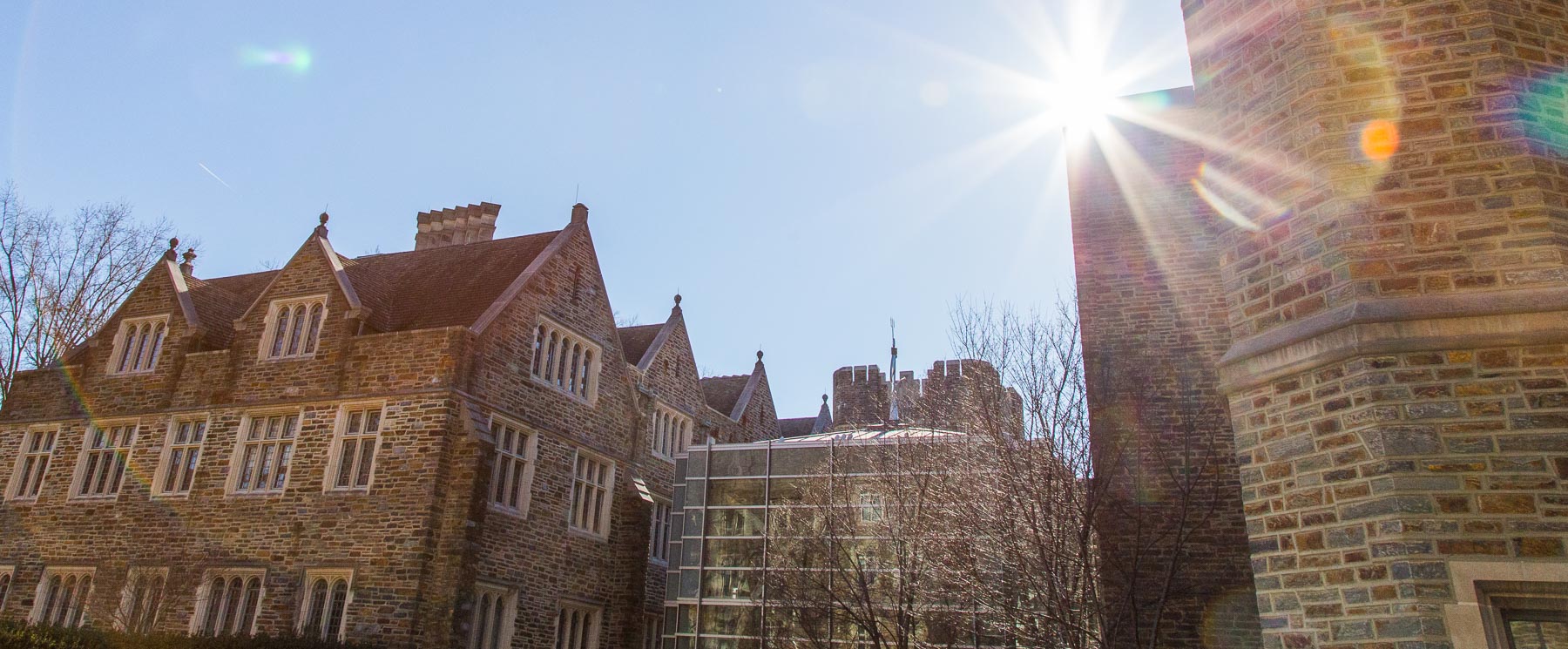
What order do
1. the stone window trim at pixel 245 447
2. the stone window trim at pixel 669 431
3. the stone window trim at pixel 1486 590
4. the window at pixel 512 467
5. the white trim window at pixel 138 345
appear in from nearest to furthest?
the stone window trim at pixel 1486 590 → the stone window trim at pixel 245 447 → the window at pixel 512 467 → the white trim window at pixel 138 345 → the stone window trim at pixel 669 431

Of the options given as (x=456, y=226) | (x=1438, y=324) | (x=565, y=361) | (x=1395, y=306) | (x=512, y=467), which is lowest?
(x=1438, y=324)

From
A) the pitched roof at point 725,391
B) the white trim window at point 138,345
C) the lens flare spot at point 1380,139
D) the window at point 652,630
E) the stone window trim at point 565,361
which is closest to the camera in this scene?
the lens flare spot at point 1380,139

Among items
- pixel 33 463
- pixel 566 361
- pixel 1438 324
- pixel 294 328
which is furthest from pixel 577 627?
pixel 1438 324

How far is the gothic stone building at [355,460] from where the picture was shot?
1684 centimetres

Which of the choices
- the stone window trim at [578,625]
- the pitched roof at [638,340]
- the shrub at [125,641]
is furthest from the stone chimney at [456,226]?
the shrub at [125,641]

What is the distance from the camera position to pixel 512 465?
18.6m

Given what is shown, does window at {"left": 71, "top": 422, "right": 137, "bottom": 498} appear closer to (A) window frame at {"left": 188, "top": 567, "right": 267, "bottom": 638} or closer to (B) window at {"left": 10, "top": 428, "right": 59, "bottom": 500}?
(B) window at {"left": 10, "top": 428, "right": 59, "bottom": 500}

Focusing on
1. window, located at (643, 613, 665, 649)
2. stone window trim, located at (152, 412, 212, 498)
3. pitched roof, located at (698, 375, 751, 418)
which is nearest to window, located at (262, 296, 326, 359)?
stone window trim, located at (152, 412, 212, 498)

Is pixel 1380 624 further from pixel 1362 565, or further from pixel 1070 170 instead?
pixel 1070 170

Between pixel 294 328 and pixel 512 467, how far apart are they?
5.56 meters

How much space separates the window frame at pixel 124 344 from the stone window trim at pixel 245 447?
3.56 m

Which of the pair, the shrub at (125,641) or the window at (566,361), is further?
the window at (566,361)

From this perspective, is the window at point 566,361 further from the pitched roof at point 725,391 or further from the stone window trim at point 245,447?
the pitched roof at point 725,391

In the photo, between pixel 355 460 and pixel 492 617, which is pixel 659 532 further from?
pixel 355 460
